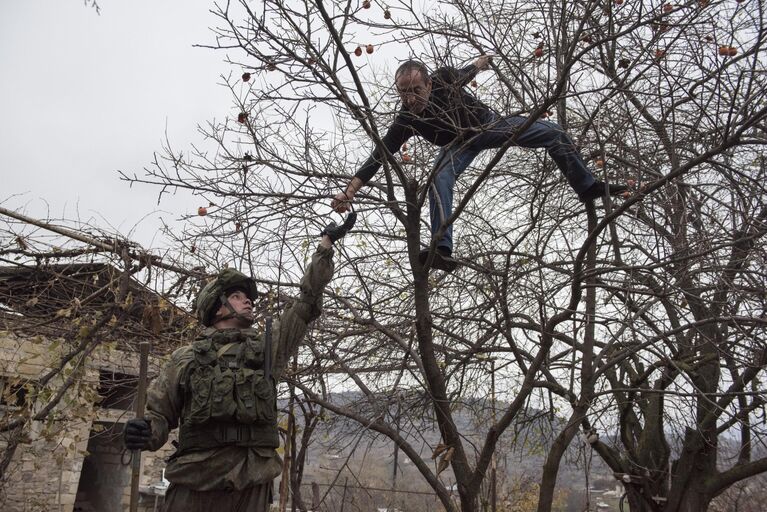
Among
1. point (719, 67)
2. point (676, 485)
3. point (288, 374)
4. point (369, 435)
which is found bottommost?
point (676, 485)

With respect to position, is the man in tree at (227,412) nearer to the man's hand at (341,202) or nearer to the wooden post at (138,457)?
the wooden post at (138,457)

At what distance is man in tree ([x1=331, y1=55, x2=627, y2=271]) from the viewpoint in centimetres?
355

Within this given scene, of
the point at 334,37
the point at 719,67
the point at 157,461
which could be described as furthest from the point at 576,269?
the point at 157,461

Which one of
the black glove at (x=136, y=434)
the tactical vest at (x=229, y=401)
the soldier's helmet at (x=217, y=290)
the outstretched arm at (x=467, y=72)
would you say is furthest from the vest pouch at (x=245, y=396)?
the outstretched arm at (x=467, y=72)

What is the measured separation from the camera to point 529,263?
16.8 feet

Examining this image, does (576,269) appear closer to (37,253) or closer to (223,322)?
(223,322)

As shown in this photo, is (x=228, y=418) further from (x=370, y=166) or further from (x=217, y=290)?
(x=370, y=166)

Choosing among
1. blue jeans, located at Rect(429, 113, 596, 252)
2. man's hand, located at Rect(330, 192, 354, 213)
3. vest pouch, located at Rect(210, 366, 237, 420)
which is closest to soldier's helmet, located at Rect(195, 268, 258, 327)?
vest pouch, located at Rect(210, 366, 237, 420)

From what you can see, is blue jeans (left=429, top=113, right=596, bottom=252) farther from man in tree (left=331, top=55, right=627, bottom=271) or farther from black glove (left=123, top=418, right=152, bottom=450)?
black glove (left=123, top=418, right=152, bottom=450)

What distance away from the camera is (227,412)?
2.77m

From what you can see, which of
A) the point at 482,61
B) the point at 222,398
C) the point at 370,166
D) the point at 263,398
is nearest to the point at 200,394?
the point at 222,398

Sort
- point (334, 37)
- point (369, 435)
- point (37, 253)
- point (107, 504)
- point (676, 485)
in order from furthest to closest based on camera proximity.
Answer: point (107, 504) < point (676, 485) < point (37, 253) < point (369, 435) < point (334, 37)

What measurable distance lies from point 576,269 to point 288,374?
2.27 m

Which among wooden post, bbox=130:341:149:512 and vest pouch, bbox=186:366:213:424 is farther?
wooden post, bbox=130:341:149:512
